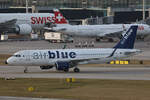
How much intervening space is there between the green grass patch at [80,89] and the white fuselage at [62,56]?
→ 6.29m

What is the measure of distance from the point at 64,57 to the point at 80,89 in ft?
46.9

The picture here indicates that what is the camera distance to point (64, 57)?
63625 millimetres

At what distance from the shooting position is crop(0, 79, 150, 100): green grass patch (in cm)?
4531

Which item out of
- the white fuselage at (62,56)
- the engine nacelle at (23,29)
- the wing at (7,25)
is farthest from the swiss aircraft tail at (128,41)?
the wing at (7,25)

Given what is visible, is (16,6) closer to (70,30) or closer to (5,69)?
(70,30)

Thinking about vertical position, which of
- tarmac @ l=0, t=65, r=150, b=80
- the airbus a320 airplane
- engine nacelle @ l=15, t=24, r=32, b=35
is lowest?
tarmac @ l=0, t=65, r=150, b=80

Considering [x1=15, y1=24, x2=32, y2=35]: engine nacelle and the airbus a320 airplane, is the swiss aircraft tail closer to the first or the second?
the airbus a320 airplane

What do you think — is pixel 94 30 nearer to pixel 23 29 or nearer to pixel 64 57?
pixel 23 29

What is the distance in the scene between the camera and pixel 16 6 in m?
179

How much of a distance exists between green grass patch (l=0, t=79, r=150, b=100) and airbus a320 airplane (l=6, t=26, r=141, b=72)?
6365mm

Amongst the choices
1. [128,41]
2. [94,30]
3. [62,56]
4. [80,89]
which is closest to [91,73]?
[62,56]

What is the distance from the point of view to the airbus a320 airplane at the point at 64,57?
205 ft

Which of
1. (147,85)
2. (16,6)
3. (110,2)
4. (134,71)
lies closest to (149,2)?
(110,2)

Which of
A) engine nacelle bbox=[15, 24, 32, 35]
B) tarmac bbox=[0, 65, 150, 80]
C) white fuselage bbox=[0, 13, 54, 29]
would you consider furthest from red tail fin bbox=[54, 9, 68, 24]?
tarmac bbox=[0, 65, 150, 80]
